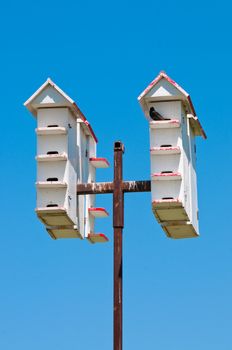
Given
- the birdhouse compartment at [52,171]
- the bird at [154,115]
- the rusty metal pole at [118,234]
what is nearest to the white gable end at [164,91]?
the bird at [154,115]

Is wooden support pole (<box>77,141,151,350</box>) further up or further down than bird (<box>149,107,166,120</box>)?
further down

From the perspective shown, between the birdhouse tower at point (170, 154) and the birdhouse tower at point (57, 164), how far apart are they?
102 centimetres

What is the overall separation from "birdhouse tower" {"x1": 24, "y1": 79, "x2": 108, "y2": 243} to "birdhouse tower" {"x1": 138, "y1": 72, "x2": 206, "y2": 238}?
40.1 inches

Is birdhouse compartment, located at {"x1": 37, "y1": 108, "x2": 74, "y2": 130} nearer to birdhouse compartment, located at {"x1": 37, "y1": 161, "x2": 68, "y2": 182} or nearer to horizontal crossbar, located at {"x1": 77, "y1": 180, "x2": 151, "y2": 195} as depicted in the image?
birdhouse compartment, located at {"x1": 37, "y1": 161, "x2": 68, "y2": 182}

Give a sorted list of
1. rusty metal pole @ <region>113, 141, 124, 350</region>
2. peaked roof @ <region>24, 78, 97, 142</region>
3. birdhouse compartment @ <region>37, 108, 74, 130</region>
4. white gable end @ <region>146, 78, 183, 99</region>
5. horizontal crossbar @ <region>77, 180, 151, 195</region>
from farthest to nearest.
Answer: birdhouse compartment @ <region>37, 108, 74, 130</region>, peaked roof @ <region>24, 78, 97, 142</region>, white gable end @ <region>146, 78, 183, 99</region>, horizontal crossbar @ <region>77, 180, 151, 195</region>, rusty metal pole @ <region>113, 141, 124, 350</region>

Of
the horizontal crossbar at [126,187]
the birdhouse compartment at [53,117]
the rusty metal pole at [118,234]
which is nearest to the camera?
the rusty metal pole at [118,234]

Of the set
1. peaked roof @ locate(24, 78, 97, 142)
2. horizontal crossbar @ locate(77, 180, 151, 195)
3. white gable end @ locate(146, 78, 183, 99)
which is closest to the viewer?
horizontal crossbar @ locate(77, 180, 151, 195)

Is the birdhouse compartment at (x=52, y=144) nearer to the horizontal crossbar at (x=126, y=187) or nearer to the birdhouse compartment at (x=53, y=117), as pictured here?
the birdhouse compartment at (x=53, y=117)

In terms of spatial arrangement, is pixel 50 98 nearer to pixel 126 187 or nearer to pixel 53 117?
pixel 53 117

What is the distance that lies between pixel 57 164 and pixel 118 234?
4.76 feet

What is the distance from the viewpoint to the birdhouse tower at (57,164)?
34.5 feet

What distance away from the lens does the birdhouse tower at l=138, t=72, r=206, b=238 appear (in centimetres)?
1017

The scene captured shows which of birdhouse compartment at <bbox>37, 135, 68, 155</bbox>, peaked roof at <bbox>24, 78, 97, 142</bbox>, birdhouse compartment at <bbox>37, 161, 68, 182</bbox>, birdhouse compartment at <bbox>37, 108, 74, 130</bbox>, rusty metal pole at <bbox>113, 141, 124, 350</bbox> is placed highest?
peaked roof at <bbox>24, 78, 97, 142</bbox>

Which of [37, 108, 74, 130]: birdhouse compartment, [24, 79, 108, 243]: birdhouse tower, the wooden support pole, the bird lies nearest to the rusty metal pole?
the wooden support pole
